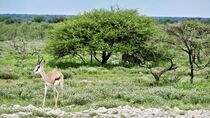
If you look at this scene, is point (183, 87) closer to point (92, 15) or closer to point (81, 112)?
point (81, 112)

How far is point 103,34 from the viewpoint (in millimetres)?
46969

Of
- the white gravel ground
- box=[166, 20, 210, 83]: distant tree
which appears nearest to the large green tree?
box=[166, 20, 210, 83]: distant tree

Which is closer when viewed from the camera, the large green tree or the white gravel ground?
the white gravel ground

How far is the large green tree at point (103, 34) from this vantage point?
153 ft

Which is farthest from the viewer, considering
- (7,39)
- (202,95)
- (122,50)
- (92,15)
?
(7,39)

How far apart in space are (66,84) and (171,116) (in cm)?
1278

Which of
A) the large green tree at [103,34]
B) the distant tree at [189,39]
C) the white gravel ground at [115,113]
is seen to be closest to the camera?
the white gravel ground at [115,113]

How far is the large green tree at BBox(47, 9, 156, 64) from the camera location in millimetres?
46688

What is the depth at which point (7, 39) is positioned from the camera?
10912 centimetres

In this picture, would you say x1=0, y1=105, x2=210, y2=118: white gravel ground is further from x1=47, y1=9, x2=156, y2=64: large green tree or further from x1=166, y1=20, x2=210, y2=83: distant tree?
x1=47, y1=9, x2=156, y2=64: large green tree

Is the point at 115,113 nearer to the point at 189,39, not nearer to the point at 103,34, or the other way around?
the point at 189,39

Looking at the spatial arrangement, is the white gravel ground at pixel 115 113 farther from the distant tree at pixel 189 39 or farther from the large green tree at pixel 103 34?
the large green tree at pixel 103 34

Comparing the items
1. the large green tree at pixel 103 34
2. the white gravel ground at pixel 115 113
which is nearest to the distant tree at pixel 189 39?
the white gravel ground at pixel 115 113

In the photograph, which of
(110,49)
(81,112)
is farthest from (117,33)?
(81,112)
